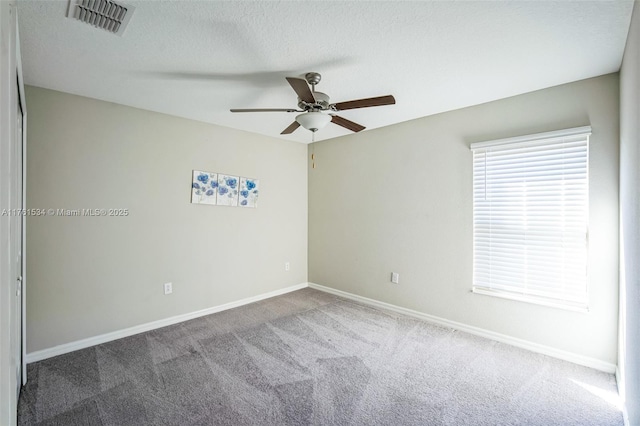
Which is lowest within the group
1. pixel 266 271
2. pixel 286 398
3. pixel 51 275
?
pixel 286 398

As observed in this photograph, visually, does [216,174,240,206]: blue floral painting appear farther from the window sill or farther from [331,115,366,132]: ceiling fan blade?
the window sill

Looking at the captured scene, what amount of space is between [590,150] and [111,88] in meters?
4.24

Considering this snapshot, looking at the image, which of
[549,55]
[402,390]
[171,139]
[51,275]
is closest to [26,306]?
[51,275]

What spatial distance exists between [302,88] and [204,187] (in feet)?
7.11

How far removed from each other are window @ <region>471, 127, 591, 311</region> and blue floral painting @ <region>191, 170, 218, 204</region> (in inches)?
121

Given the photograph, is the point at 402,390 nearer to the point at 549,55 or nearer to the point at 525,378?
the point at 525,378

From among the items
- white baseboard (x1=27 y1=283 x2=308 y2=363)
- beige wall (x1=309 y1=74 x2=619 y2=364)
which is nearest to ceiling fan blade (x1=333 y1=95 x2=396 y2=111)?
beige wall (x1=309 y1=74 x2=619 y2=364)

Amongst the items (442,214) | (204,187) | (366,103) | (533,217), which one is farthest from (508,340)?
(204,187)

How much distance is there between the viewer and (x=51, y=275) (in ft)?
8.79

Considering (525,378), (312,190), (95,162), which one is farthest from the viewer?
(312,190)

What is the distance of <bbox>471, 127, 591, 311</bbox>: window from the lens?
257cm

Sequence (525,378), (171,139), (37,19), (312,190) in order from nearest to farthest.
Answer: (37,19), (525,378), (171,139), (312,190)

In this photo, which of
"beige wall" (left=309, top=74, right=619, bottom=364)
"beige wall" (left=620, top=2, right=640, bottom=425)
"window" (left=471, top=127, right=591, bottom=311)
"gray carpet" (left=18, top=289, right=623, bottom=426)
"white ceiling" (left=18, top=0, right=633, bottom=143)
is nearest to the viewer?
"beige wall" (left=620, top=2, right=640, bottom=425)

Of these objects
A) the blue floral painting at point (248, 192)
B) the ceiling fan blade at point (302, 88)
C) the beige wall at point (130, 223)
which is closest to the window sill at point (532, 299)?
the ceiling fan blade at point (302, 88)
